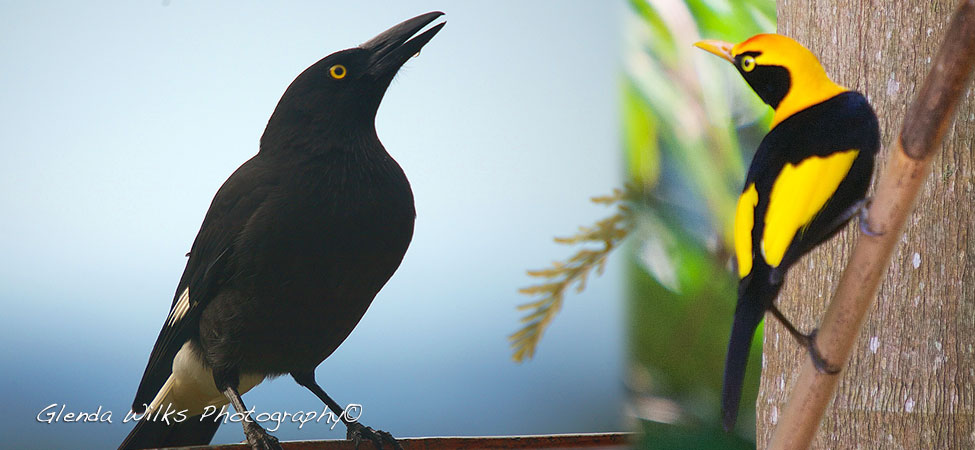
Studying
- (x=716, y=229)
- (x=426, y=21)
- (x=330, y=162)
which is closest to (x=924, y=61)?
(x=426, y=21)

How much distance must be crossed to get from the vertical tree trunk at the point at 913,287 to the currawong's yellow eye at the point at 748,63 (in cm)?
29

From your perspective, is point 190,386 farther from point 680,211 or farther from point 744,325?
point 680,211

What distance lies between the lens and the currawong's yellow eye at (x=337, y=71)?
4.30 ft

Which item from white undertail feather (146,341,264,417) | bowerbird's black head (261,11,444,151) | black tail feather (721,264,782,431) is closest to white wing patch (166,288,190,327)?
white undertail feather (146,341,264,417)

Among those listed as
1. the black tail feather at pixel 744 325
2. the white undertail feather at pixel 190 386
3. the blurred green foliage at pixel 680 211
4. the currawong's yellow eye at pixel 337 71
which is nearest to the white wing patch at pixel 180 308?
the white undertail feather at pixel 190 386

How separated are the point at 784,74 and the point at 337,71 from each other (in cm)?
76

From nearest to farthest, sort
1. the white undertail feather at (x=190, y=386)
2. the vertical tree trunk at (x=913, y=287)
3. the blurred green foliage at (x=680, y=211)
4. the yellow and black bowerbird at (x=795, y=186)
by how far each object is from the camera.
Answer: the yellow and black bowerbird at (x=795, y=186), the vertical tree trunk at (x=913, y=287), the white undertail feather at (x=190, y=386), the blurred green foliage at (x=680, y=211)

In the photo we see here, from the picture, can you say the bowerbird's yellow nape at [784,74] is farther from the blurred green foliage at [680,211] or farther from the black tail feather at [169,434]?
the blurred green foliage at [680,211]

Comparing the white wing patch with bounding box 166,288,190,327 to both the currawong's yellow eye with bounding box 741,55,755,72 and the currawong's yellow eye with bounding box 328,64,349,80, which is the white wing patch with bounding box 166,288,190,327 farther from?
the currawong's yellow eye with bounding box 741,55,755,72

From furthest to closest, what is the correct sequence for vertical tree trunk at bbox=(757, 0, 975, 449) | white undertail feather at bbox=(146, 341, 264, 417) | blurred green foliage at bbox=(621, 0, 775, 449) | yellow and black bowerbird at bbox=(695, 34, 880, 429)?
blurred green foliage at bbox=(621, 0, 775, 449)
white undertail feather at bbox=(146, 341, 264, 417)
vertical tree trunk at bbox=(757, 0, 975, 449)
yellow and black bowerbird at bbox=(695, 34, 880, 429)

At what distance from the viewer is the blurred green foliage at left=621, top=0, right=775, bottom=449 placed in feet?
7.02

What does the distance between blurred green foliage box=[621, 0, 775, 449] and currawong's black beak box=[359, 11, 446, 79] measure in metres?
0.96

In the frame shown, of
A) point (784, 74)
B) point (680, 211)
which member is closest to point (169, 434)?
point (784, 74)

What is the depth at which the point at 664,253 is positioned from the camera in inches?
87.7
